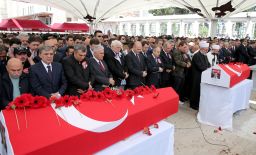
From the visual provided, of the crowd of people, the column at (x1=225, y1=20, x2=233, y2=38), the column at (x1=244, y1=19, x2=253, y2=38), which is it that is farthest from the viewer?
the column at (x1=225, y1=20, x2=233, y2=38)

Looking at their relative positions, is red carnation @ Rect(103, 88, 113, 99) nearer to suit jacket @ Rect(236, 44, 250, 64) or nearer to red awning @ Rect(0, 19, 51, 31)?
suit jacket @ Rect(236, 44, 250, 64)

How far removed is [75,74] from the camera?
145 inches

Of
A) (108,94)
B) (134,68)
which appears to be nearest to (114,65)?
(134,68)

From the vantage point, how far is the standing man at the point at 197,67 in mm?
5648

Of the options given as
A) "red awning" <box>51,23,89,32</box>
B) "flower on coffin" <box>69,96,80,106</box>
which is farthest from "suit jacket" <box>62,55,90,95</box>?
"red awning" <box>51,23,89,32</box>

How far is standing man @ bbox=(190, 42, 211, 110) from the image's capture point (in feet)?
18.5

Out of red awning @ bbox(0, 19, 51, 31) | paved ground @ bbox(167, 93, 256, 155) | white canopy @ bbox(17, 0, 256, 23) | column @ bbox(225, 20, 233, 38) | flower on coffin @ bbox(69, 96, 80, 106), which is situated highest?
white canopy @ bbox(17, 0, 256, 23)

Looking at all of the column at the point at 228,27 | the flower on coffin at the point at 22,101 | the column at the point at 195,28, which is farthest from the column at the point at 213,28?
the flower on coffin at the point at 22,101

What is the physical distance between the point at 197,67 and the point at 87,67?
2948 mm

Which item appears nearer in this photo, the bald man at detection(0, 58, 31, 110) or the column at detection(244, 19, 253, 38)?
the bald man at detection(0, 58, 31, 110)

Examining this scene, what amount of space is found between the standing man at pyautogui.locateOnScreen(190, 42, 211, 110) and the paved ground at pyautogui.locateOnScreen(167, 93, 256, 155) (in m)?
0.56

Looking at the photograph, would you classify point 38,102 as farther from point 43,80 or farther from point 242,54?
point 242,54

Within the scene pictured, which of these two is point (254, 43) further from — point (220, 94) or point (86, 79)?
point (86, 79)

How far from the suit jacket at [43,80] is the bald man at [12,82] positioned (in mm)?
133
